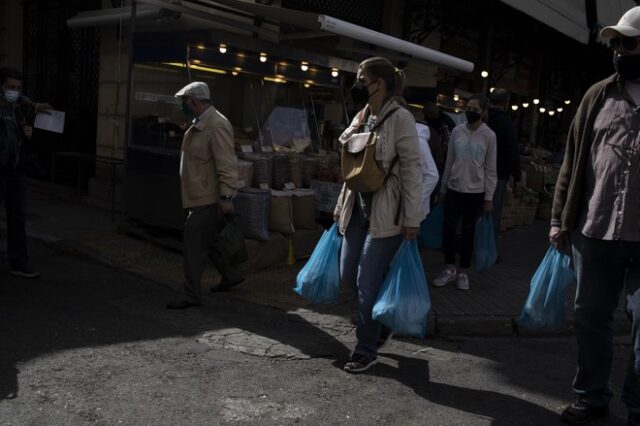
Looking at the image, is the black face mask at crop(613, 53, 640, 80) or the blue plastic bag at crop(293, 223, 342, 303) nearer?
the black face mask at crop(613, 53, 640, 80)

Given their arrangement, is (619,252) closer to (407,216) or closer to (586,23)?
(407,216)

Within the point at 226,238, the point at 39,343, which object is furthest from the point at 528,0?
the point at 39,343

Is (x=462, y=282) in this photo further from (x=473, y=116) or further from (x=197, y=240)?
(x=197, y=240)

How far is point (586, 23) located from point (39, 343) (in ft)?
36.6

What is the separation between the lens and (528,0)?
973 centimetres

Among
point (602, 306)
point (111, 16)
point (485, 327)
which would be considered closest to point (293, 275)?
point (485, 327)

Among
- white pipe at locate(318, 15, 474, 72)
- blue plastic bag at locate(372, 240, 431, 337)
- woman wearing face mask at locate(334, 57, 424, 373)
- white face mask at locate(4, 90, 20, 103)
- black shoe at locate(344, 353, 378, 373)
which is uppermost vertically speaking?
white pipe at locate(318, 15, 474, 72)

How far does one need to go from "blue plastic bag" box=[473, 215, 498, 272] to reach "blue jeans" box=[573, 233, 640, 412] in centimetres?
227

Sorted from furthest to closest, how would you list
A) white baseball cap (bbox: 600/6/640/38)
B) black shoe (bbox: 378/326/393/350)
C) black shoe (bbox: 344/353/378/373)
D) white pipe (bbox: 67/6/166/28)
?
white pipe (bbox: 67/6/166/28)
black shoe (bbox: 378/326/393/350)
black shoe (bbox: 344/353/378/373)
white baseball cap (bbox: 600/6/640/38)

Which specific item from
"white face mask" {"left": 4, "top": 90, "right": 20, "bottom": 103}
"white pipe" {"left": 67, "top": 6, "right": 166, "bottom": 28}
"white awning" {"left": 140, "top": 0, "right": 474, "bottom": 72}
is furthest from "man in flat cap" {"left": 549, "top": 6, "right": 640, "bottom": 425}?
"white pipe" {"left": 67, "top": 6, "right": 166, "bottom": 28}

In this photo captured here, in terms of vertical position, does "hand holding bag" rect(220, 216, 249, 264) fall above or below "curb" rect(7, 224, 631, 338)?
above

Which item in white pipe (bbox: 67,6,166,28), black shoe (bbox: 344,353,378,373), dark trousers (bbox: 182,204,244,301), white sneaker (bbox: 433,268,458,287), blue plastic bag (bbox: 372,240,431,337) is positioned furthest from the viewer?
white pipe (bbox: 67,6,166,28)

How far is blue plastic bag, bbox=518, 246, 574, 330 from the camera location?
368cm

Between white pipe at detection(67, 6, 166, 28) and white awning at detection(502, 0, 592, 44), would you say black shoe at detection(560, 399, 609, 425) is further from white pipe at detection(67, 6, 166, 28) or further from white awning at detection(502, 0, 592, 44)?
white awning at detection(502, 0, 592, 44)
